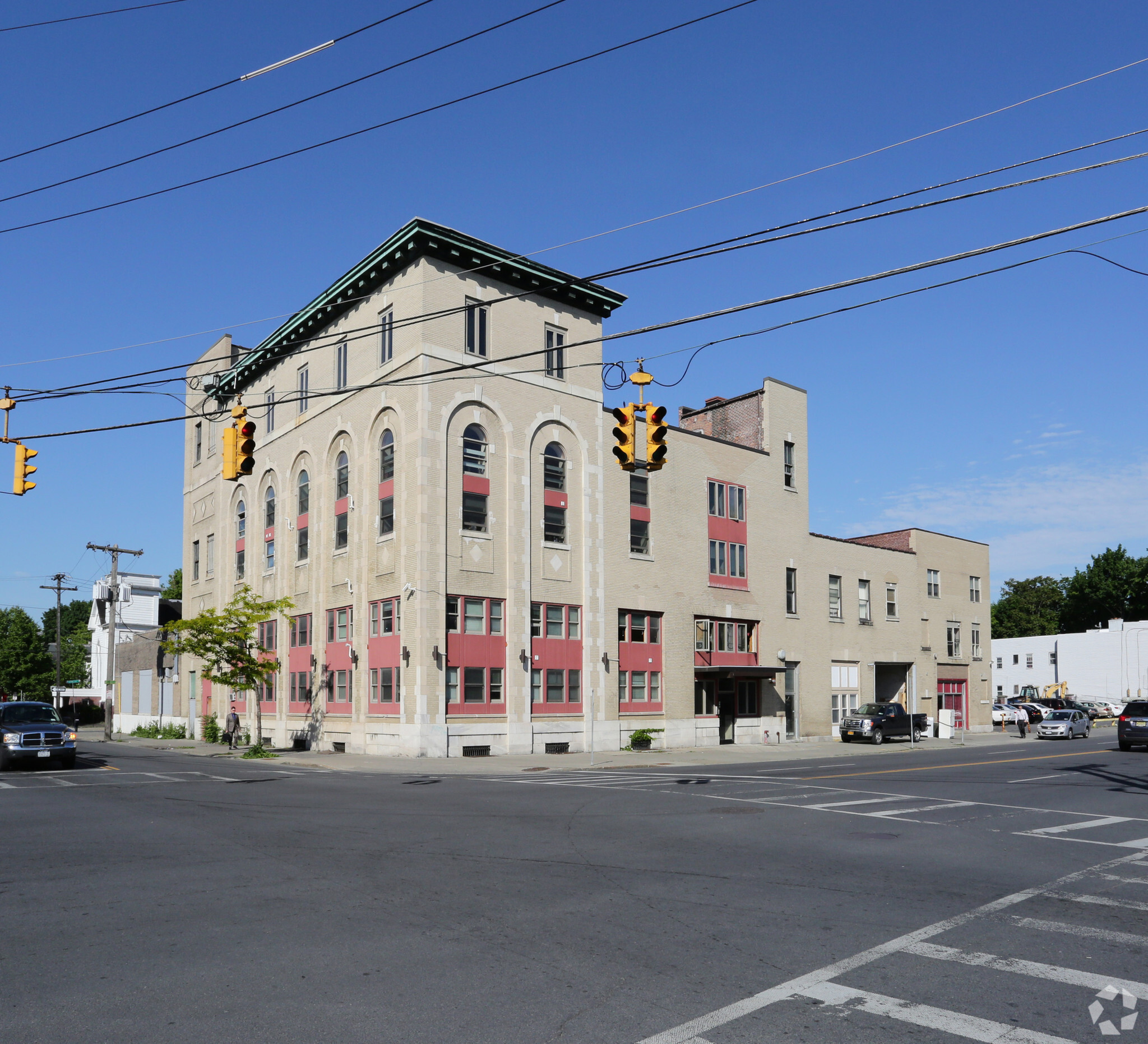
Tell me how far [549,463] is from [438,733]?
11550 mm

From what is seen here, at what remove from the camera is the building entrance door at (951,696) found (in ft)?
190

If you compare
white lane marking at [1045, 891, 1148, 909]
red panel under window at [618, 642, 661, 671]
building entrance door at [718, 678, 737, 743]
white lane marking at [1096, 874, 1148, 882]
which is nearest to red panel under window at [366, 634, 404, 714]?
red panel under window at [618, 642, 661, 671]

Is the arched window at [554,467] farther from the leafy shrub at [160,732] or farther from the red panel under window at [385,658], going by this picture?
the leafy shrub at [160,732]

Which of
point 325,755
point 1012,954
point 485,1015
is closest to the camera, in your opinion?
point 485,1015

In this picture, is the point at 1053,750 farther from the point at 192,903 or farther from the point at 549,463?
the point at 192,903

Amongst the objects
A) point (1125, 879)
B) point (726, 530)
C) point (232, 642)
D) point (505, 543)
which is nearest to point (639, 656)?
point (726, 530)

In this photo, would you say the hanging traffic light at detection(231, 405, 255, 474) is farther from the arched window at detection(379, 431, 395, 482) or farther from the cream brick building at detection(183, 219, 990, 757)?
the arched window at detection(379, 431, 395, 482)

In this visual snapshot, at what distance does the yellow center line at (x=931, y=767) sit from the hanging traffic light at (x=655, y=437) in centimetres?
1062

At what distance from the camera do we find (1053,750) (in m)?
39.9

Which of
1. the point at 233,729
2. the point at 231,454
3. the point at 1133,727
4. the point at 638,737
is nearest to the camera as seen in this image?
the point at 231,454

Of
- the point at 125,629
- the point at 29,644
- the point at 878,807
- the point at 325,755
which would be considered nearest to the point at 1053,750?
the point at 878,807

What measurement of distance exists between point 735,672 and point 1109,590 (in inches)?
3653

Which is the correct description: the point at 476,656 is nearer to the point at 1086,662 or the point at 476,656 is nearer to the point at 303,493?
the point at 303,493

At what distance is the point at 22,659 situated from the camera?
3819 inches
